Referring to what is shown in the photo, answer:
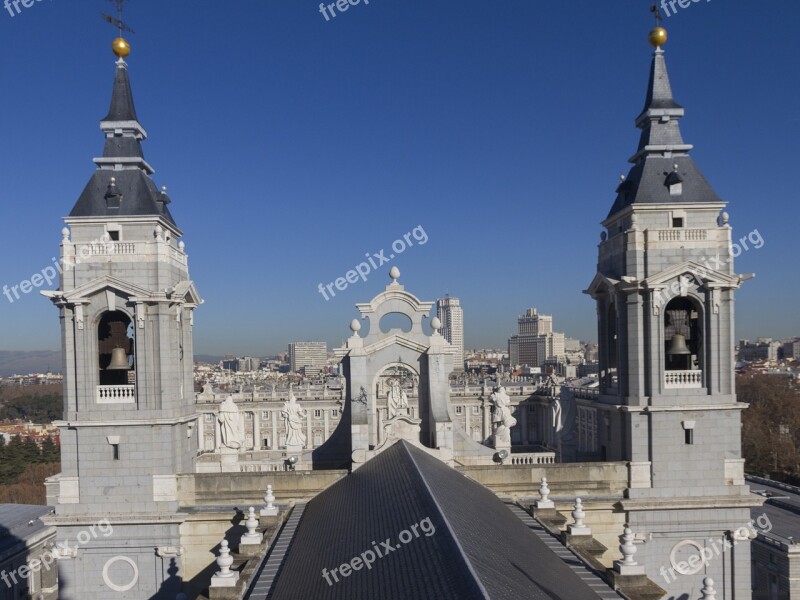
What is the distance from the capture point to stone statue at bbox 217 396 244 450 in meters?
24.8

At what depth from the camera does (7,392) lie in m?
190

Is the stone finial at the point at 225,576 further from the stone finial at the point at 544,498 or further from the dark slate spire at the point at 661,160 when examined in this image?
the dark slate spire at the point at 661,160

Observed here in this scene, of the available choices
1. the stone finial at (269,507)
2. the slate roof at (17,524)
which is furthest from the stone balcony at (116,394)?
the slate roof at (17,524)

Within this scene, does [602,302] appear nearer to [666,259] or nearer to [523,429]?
[666,259]

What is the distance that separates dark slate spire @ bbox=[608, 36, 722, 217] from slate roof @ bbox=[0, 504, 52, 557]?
3733 centimetres

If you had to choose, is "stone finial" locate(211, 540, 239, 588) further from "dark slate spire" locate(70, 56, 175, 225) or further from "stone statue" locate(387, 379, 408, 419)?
"dark slate spire" locate(70, 56, 175, 225)

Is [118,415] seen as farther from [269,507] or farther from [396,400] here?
[396,400]

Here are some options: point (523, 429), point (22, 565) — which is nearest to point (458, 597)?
point (22, 565)

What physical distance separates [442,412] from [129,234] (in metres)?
12.1

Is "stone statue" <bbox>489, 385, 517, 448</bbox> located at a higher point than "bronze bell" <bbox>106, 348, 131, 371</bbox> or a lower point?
lower

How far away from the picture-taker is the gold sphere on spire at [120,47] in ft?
76.8

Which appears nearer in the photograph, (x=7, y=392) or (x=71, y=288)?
(x=71, y=288)

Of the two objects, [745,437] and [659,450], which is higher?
[659,450]

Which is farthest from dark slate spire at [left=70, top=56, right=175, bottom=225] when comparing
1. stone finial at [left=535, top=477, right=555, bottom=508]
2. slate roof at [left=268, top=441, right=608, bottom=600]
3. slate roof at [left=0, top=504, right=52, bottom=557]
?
slate roof at [left=0, top=504, right=52, bottom=557]
